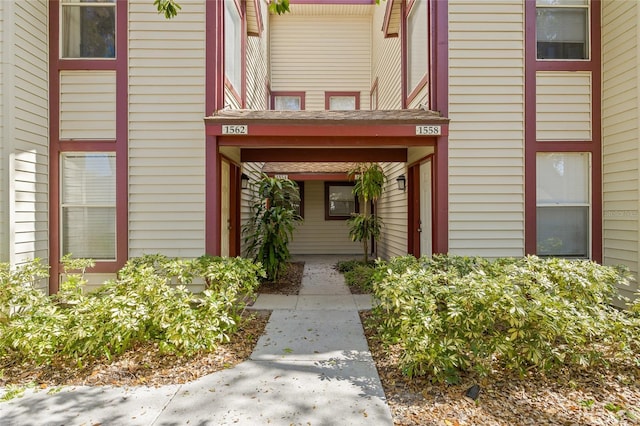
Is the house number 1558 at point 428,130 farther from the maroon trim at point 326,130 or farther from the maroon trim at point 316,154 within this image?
the maroon trim at point 316,154

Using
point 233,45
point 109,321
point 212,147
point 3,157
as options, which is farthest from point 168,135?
point 109,321

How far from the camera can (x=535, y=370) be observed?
328cm

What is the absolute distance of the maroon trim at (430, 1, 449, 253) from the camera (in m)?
5.36

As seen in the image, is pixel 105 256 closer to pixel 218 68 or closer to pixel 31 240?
pixel 31 240

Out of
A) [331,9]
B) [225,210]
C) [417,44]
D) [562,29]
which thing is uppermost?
[331,9]

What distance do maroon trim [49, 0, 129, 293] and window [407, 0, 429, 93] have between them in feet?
15.8

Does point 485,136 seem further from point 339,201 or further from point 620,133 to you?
point 339,201

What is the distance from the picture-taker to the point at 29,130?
4695 mm

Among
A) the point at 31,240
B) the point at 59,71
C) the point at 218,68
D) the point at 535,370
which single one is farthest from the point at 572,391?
the point at 59,71

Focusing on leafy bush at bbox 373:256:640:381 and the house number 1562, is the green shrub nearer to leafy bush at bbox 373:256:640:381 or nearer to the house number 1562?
leafy bush at bbox 373:256:640:381

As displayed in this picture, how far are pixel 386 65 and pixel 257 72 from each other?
3.53 m

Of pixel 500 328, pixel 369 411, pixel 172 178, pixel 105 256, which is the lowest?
pixel 369 411

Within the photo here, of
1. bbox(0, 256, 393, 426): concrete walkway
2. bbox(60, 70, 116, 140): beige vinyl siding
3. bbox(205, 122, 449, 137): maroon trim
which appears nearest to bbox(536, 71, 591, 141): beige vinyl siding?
bbox(205, 122, 449, 137): maroon trim

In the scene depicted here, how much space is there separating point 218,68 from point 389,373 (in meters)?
4.88
